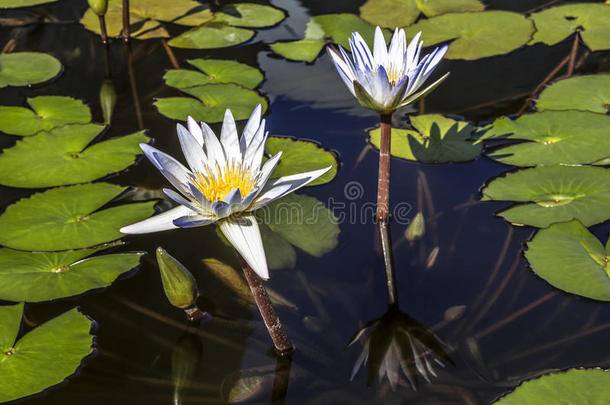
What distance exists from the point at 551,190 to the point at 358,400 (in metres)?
1.54

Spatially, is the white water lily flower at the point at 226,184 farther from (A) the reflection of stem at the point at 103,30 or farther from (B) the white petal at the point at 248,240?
(A) the reflection of stem at the point at 103,30

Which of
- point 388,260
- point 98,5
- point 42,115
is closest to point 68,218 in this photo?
point 42,115

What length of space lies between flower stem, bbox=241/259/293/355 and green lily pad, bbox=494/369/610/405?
0.80 meters

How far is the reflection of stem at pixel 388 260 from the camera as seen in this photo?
8.38ft

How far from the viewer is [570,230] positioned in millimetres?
2637

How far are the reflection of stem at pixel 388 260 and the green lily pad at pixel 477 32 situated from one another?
2050mm

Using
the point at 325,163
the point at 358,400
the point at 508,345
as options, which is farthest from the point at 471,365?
the point at 325,163

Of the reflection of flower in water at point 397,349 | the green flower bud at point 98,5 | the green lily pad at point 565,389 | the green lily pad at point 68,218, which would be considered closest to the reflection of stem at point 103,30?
the green flower bud at point 98,5

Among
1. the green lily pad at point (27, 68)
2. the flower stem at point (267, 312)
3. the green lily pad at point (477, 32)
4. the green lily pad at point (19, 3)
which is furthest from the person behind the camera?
the green lily pad at point (19, 3)

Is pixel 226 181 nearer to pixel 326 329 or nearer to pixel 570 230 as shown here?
pixel 326 329

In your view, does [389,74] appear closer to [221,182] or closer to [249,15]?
[221,182]

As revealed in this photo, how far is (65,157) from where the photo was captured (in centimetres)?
331

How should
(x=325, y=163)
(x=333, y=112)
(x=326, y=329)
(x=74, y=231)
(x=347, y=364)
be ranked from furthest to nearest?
(x=333, y=112) → (x=325, y=163) → (x=74, y=231) → (x=326, y=329) → (x=347, y=364)

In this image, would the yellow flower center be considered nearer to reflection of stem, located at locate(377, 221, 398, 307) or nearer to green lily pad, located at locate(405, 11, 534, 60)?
reflection of stem, located at locate(377, 221, 398, 307)
